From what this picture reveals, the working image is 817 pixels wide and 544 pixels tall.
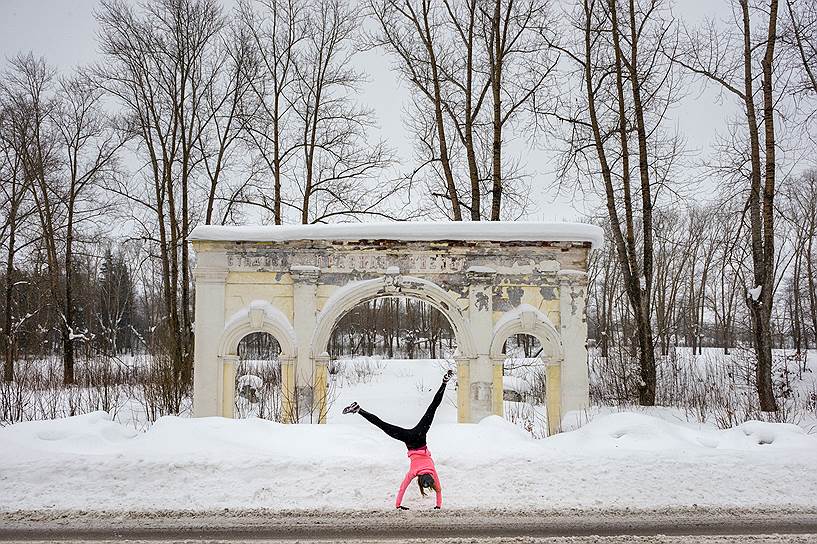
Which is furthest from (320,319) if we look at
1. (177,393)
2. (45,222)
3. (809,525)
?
(45,222)

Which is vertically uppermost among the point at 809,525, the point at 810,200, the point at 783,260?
the point at 810,200

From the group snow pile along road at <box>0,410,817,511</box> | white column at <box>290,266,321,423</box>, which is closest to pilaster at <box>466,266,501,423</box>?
white column at <box>290,266,321,423</box>

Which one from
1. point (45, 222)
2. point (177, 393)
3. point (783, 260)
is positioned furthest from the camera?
point (783, 260)

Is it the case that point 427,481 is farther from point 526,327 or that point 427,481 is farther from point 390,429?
point 526,327

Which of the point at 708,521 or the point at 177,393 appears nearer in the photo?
the point at 708,521

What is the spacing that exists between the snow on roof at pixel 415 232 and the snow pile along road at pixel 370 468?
13.6 feet

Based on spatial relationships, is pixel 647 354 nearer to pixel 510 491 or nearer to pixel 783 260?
pixel 510 491

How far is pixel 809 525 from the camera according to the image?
5.29m

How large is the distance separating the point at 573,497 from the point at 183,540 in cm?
382

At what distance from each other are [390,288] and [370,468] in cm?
483

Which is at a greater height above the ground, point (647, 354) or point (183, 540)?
point (647, 354)

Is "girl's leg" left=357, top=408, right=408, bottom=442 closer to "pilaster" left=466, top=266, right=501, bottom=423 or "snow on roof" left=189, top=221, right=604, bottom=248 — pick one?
"pilaster" left=466, top=266, right=501, bottom=423

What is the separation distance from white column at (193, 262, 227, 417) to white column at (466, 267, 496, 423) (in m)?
4.75

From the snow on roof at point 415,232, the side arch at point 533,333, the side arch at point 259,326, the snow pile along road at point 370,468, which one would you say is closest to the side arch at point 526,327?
the side arch at point 533,333
